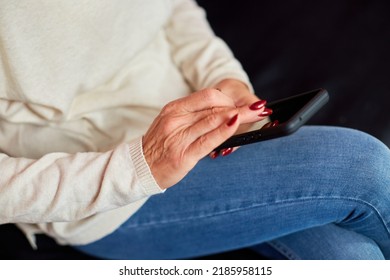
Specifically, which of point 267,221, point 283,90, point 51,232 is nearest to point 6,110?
point 51,232

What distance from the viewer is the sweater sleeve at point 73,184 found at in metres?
0.60

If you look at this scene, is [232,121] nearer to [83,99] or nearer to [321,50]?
[83,99]

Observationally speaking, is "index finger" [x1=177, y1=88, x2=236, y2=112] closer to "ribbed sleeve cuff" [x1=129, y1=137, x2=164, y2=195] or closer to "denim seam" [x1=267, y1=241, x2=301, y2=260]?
"ribbed sleeve cuff" [x1=129, y1=137, x2=164, y2=195]

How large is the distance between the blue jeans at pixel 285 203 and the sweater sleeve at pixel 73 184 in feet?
0.39

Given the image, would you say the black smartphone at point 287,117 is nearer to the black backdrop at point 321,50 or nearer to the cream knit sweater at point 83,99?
the cream knit sweater at point 83,99

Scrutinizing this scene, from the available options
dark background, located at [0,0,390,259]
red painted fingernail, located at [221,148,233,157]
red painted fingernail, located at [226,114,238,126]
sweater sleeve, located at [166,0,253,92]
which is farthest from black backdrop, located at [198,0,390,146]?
red painted fingernail, located at [226,114,238,126]

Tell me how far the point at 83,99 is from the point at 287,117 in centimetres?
30

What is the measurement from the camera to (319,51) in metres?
0.97

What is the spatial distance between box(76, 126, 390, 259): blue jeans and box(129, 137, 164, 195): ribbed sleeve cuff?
0.39 feet

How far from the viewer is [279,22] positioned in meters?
1.02

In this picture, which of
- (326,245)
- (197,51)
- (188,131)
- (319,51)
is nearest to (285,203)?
(326,245)

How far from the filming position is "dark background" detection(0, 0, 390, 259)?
0.90 m

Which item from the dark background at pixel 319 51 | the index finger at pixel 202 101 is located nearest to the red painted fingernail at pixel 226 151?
the index finger at pixel 202 101
